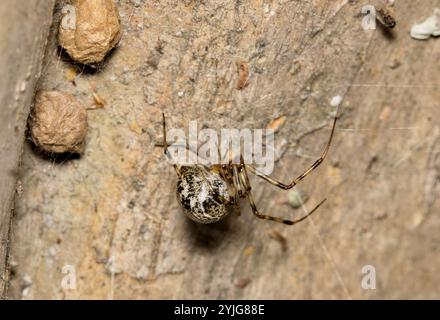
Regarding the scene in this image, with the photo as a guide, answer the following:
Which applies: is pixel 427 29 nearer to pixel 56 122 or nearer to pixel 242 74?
pixel 242 74

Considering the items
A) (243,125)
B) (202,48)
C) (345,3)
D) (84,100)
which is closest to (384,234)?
(243,125)

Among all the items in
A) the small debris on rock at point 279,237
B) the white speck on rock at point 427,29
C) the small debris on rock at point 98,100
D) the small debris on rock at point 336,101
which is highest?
the white speck on rock at point 427,29

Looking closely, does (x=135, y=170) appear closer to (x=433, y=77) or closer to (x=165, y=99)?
(x=165, y=99)

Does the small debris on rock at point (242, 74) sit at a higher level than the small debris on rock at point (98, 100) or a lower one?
higher

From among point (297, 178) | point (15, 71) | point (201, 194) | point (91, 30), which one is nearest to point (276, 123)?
point (297, 178)

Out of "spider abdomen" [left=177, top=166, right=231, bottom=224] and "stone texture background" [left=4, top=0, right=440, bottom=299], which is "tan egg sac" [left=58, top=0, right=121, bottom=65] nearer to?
"stone texture background" [left=4, top=0, right=440, bottom=299]

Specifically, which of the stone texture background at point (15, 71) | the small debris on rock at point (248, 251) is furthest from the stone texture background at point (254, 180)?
the stone texture background at point (15, 71)

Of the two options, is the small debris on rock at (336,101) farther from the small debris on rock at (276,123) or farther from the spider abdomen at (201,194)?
the spider abdomen at (201,194)
